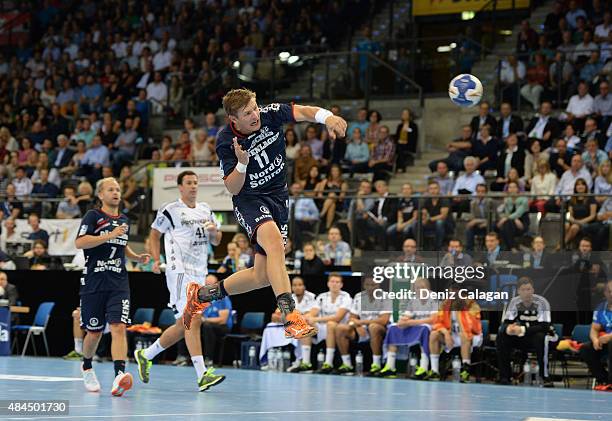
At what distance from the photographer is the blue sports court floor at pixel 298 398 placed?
31.3 feet

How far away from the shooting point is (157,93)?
27.1 meters

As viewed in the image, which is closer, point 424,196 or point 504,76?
point 424,196

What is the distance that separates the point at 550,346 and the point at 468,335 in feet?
3.99

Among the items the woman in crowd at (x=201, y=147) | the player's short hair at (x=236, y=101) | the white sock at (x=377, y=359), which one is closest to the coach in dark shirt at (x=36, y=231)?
the woman in crowd at (x=201, y=147)

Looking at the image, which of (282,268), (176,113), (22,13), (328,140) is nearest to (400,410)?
(282,268)

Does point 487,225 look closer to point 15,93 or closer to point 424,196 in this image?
point 424,196

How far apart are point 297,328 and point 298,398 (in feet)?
7.77

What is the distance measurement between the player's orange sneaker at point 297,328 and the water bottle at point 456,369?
7.17 metres

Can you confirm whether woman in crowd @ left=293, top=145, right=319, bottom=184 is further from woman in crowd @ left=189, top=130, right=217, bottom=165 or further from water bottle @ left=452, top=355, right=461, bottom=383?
water bottle @ left=452, top=355, right=461, bottom=383

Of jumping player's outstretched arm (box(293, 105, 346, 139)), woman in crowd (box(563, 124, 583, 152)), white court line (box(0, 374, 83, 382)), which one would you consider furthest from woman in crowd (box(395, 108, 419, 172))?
jumping player's outstretched arm (box(293, 105, 346, 139))

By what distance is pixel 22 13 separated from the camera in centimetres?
3372

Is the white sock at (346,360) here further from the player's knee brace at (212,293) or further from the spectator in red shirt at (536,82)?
the spectator in red shirt at (536,82)

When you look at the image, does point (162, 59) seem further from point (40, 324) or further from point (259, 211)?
point (259, 211)
